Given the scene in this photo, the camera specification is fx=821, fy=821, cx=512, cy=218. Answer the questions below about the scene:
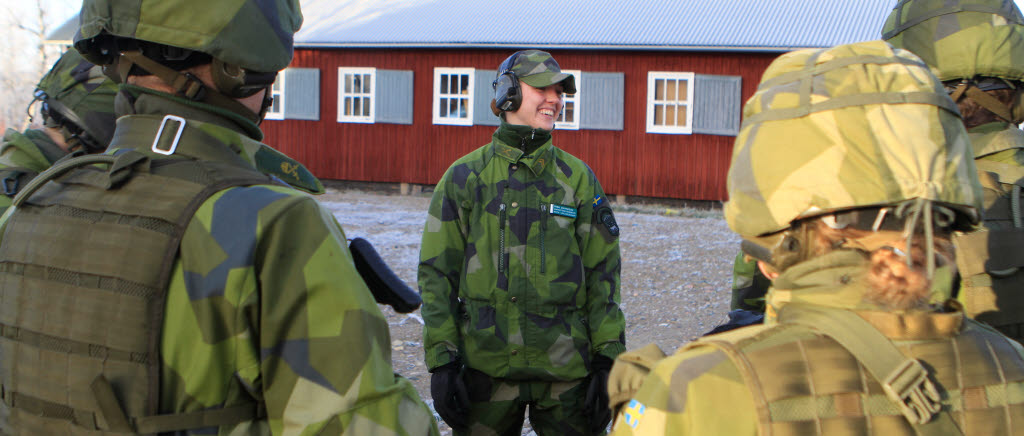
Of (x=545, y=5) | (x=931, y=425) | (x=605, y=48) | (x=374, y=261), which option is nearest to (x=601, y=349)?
(x=374, y=261)

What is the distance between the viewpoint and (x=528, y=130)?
372cm

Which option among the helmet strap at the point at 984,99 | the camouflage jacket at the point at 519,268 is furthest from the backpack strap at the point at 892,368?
the camouflage jacket at the point at 519,268

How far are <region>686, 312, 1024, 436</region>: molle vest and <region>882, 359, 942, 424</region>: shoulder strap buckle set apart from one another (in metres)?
0.03

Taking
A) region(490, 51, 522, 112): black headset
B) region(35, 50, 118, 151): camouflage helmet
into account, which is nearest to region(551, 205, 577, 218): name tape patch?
region(490, 51, 522, 112): black headset

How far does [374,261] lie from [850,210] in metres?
0.95

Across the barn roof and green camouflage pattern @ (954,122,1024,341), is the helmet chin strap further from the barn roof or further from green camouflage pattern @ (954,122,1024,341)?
the barn roof

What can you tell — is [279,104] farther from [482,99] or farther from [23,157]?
[23,157]

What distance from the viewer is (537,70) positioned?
3912mm

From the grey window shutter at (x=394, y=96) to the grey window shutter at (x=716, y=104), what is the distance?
638 cm

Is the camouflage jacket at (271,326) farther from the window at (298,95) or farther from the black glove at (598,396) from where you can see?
the window at (298,95)

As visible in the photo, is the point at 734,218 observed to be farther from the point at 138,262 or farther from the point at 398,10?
the point at 398,10

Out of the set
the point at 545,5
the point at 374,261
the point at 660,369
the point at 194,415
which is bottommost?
the point at 194,415

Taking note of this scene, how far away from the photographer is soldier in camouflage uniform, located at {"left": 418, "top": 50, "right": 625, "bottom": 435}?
11.5ft

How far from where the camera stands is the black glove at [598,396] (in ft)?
11.5
